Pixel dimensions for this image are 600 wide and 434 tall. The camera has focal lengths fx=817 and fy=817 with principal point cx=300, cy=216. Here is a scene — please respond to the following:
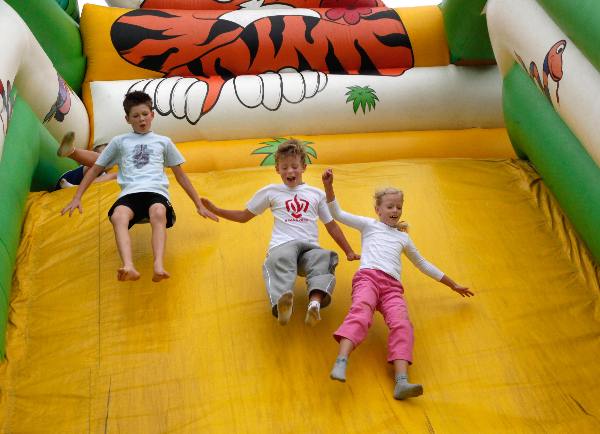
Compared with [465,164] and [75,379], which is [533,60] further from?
[75,379]

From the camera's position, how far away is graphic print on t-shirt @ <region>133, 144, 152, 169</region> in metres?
2.98

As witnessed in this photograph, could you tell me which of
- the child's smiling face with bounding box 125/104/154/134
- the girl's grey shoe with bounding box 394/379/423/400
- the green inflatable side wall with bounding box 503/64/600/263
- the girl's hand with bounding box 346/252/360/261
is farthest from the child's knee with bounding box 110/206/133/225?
the green inflatable side wall with bounding box 503/64/600/263

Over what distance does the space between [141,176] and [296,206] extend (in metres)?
0.58

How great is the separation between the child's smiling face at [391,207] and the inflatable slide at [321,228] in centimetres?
31

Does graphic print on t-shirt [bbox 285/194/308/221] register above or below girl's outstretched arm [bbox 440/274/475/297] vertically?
above

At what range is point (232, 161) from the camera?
3859mm

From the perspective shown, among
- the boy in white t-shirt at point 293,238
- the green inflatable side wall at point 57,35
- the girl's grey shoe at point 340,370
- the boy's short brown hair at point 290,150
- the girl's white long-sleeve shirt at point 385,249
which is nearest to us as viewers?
the girl's grey shoe at point 340,370

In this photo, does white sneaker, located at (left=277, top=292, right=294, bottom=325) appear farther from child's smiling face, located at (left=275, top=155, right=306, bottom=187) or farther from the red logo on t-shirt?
child's smiling face, located at (left=275, top=155, right=306, bottom=187)

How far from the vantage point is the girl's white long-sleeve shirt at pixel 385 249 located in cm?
274

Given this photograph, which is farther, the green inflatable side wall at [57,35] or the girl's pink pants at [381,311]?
the green inflatable side wall at [57,35]

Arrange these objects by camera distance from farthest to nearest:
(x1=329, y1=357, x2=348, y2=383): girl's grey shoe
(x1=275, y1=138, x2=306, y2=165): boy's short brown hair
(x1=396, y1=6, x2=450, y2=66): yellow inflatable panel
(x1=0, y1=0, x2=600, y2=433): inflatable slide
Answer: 1. (x1=396, y1=6, x2=450, y2=66): yellow inflatable panel
2. (x1=275, y1=138, x2=306, y2=165): boy's short brown hair
3. (x1=0, y1=0, x2=600, y2=433): inflatable slide
4. (x1=329, y1=357, x2=348, y2=383): girl's grey shoe

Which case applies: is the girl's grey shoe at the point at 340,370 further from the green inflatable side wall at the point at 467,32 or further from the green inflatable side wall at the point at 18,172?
the green inflatable side wall at the point at 467,32

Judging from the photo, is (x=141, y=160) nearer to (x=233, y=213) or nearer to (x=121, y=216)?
(x=121, y=216)

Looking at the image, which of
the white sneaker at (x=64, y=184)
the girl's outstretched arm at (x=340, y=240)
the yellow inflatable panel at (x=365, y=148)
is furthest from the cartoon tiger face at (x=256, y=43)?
the girl's outstretched arm at (x=340, y=240)
